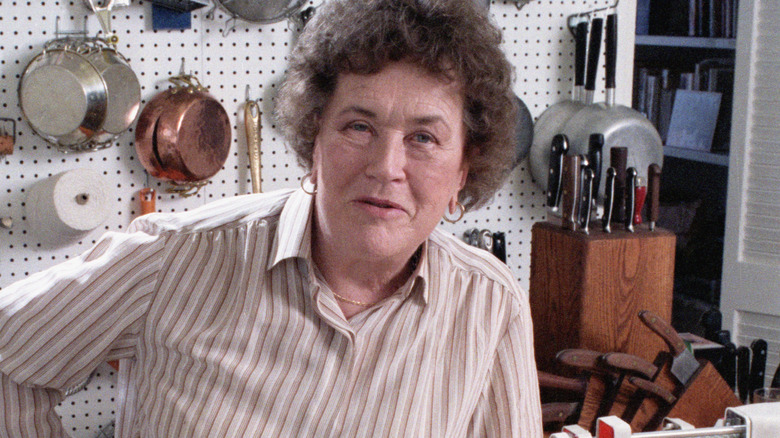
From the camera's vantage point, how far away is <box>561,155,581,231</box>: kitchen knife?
5.73 ft

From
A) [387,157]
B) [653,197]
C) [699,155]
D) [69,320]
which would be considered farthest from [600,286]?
[699,155]

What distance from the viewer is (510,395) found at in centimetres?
120

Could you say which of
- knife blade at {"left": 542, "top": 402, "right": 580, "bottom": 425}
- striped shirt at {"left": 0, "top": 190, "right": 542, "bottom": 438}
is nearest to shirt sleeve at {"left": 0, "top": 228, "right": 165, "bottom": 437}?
striped shirt at {"left": 0, "top": 190, "right": 542, "bottom": 438}

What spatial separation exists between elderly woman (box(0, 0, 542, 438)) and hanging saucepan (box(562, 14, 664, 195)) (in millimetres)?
886

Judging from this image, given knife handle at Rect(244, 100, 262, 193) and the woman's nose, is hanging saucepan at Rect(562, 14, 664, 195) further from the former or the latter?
the woman's nose

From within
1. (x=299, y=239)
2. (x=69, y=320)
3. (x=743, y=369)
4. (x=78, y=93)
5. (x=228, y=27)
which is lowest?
(x=743, y=369)

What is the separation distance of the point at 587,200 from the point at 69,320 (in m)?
1.07

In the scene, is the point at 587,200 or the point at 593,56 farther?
the point at 593,56

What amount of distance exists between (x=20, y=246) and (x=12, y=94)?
0.32m

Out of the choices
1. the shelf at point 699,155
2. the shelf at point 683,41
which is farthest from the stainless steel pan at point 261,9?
the shelf at point 699,155

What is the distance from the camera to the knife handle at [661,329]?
1.69m

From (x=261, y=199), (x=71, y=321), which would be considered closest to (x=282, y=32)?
(x=261, y=199)

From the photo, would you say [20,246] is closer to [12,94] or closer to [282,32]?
[12,94]

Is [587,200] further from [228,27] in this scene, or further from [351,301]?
[228,27]
